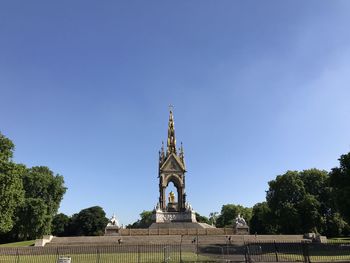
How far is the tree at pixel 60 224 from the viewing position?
76000 millimetres

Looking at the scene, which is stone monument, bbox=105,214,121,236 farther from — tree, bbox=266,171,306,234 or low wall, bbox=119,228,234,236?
tree, bbox=266,171,306,234

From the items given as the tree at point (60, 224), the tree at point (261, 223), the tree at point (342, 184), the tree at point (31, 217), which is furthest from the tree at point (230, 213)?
the tree at point (342, 184)

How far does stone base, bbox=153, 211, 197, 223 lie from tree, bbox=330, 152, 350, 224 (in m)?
19.2

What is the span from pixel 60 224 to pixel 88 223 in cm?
580

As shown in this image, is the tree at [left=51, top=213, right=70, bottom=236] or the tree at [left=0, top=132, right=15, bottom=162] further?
the tree at [left=51, top=213, right=70, bottom=236]

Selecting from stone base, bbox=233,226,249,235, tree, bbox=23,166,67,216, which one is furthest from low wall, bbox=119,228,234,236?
tree, bbox=23,166,67,216

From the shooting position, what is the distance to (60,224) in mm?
76750

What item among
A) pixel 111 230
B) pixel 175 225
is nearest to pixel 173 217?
pixel 175 225

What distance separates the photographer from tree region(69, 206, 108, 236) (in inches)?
3044

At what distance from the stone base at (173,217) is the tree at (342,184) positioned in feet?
63.1

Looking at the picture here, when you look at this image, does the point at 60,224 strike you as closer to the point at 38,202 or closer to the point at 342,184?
the point at 38,202

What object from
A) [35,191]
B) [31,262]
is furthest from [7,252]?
[35,191]

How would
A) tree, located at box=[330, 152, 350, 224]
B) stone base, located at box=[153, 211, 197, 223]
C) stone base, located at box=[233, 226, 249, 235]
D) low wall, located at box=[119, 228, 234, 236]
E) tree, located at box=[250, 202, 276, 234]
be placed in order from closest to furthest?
tree, located at box=[330, 152, 350, 224]
low wall, located at box=[119, 228, 234, 236]
stone base, located at box=[233, 226, 249, 235]
stone base, located at box=[153, 211, 197, 223]
tree, located at box=[250, 202, 276, 234]

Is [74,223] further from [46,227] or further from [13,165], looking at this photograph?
[13,165]
